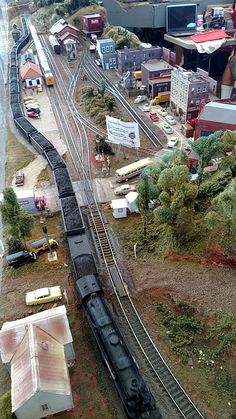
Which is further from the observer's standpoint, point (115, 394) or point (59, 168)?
point (59, 168)

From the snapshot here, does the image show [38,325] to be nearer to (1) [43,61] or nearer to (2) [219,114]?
(2) [219,114]

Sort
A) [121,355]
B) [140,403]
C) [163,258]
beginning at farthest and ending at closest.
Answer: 1. [163,258]
2. [121,355]
3. [140,403]

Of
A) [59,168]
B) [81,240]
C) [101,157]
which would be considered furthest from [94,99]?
[81,240]

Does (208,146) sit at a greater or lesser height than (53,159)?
greater

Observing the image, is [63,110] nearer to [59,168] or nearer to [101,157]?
[101,157]

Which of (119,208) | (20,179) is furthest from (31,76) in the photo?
(119,208)

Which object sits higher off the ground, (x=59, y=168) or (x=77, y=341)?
(x=59, y=168)

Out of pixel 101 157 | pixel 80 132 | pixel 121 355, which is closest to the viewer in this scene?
pixel 121 355
